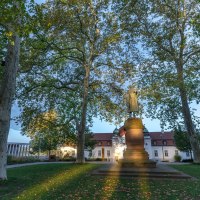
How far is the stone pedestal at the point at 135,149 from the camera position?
41.9 ft

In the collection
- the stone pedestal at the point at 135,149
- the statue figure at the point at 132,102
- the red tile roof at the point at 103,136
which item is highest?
the red tile roof at the point at 103,136

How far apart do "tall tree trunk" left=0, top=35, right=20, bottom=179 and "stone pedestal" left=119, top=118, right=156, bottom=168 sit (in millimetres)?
7006

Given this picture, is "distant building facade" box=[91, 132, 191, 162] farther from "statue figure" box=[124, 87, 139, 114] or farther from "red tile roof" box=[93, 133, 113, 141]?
"statue figure" box=[124, 87, 139, 114]

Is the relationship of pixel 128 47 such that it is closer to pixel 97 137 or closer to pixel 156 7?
pixel 156 7

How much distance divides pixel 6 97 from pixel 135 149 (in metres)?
8.66

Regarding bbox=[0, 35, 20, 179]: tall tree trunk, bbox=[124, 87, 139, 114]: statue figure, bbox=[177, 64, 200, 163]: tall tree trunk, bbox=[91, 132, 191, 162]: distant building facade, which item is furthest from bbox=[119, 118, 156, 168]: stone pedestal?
bbox=[91, 132, 191, 162]: distant building facade

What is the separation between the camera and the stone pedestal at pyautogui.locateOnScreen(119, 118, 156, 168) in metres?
12.8

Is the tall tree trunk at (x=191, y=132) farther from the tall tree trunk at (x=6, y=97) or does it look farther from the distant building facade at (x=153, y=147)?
the distant building facade at (x=153, y=147)

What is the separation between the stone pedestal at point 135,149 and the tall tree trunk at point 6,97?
701 cm

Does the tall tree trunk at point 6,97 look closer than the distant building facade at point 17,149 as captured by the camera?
Yes

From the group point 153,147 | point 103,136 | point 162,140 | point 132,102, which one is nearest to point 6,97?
point 132,102

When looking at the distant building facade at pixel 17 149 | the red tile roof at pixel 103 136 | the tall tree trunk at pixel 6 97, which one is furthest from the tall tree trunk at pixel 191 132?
the red tile roof at pixel 103 136

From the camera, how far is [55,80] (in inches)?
843

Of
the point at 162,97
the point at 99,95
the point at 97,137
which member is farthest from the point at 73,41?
the point at 97,137
